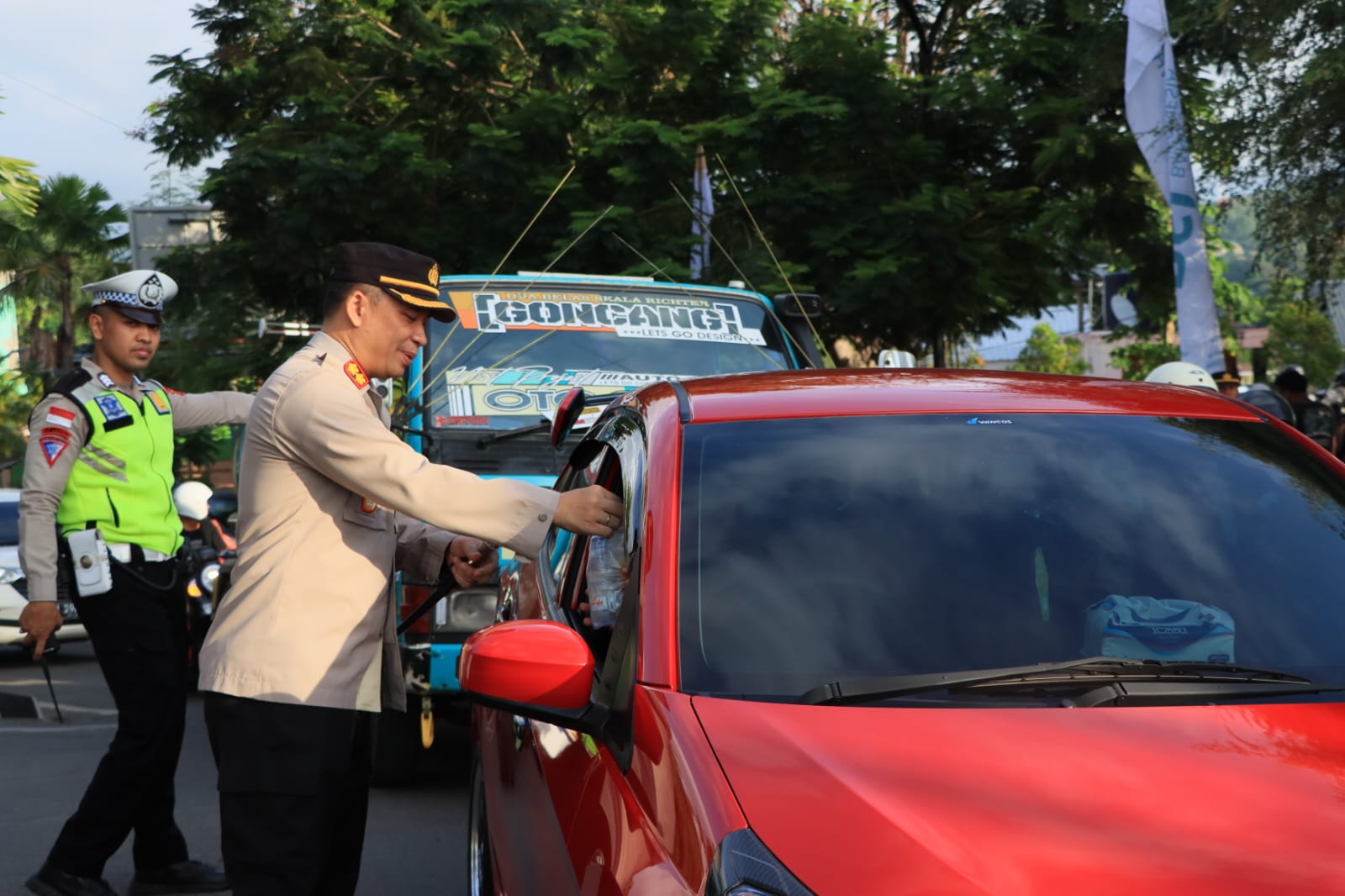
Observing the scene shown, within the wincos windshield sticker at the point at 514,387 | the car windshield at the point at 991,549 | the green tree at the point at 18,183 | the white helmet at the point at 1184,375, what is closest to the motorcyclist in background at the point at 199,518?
the green tree at the point at 18,183

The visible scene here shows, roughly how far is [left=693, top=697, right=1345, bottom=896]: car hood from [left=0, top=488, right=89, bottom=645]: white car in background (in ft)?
39.6

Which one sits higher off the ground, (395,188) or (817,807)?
(395,188)

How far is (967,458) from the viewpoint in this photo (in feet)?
10.3

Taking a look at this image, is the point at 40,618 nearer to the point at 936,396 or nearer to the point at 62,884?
the point at 62,884

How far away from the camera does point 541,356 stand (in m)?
7.69

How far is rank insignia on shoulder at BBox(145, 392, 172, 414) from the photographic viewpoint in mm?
5406

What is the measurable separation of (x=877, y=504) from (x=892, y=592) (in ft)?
0.75

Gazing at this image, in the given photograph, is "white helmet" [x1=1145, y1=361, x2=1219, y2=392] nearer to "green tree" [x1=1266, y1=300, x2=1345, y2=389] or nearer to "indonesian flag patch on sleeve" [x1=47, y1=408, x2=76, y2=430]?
"indonesian flag patch on sleeve" [x1=47, y1=408, x2=76, y2=430]

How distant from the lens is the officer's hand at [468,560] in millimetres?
3872

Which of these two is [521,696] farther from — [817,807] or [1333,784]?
[1333,784]

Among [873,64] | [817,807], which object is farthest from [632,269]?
[817,807]

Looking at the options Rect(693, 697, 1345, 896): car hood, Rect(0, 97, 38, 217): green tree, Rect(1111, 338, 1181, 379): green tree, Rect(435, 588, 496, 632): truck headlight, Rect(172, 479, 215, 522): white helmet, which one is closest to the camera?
Rect(693, 697, 1345, 896): car hood

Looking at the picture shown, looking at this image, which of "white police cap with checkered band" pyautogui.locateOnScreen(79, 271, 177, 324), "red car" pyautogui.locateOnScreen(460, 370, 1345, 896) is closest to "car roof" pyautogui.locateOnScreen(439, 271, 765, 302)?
"white police cap with checkered band" pyautogui.locateOnScreen(79, 271, 177, 324)

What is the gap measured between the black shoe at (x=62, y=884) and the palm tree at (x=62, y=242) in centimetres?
2649
